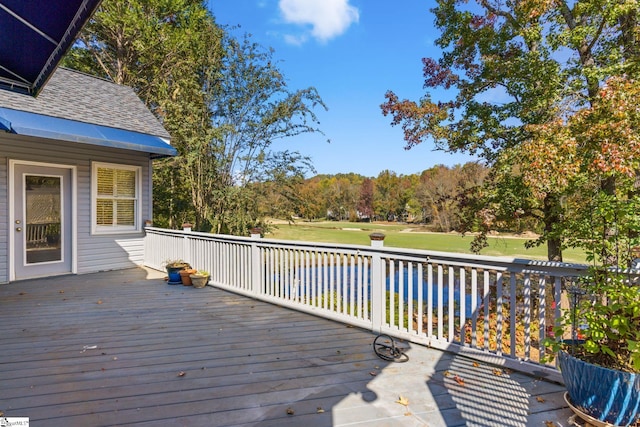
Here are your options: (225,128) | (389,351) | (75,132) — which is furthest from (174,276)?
(225,128)

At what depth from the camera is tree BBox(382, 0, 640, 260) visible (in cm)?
561

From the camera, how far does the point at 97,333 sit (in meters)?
3.52

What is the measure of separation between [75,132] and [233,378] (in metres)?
5.33

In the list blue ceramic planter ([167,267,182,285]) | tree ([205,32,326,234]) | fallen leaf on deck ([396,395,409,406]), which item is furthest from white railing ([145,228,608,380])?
tree ([205,32,326,234])

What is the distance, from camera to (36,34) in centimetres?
304

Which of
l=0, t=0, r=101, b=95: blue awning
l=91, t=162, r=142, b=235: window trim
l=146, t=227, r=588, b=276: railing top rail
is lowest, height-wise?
l=146, t=227, r=588, b=276: railing top rail

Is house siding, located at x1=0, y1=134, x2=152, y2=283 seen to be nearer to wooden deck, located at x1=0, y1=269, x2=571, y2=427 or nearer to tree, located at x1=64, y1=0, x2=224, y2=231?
tree, located at x1=64, y1=0, x2=224, y2=231

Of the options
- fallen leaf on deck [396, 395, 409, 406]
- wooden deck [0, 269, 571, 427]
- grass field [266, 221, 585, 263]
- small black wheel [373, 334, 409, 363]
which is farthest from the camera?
grass field [266, 221, 585, 263]

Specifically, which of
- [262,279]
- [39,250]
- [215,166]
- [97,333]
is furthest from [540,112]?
[39,250]

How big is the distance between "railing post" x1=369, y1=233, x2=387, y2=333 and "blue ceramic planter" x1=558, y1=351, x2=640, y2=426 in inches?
70.6

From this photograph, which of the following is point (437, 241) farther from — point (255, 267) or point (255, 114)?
point (255, 267)

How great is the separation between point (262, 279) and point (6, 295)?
12.1ft

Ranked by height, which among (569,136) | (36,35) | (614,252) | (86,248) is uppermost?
(36,35)

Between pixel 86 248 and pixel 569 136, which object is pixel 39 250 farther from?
pixel 569 136
